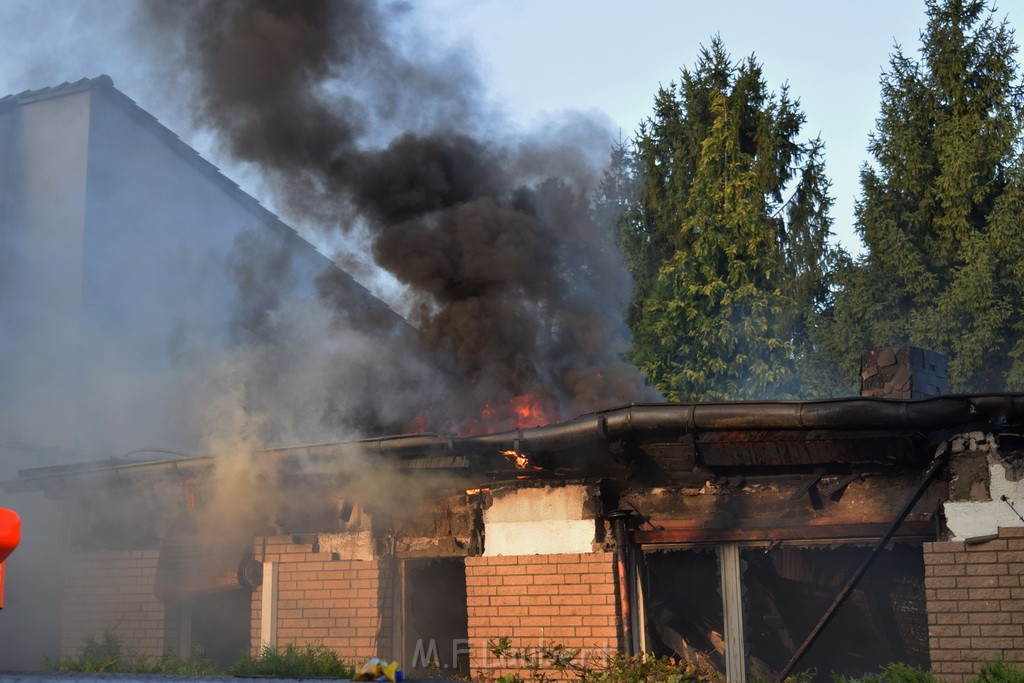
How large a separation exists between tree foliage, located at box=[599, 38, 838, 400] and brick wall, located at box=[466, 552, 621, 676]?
15.2 m

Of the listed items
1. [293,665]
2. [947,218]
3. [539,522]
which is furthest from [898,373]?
[947,218]

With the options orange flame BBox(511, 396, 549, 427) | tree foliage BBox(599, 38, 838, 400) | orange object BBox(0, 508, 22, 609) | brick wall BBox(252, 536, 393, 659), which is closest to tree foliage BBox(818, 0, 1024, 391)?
tree foliage BBox(599, 38, 838, 400)

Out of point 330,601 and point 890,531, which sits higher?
point 890,531

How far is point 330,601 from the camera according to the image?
9156 mm

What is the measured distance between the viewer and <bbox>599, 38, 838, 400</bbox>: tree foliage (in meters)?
23.1

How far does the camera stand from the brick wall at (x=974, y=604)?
6664mm

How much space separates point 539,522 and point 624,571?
2.64 feet

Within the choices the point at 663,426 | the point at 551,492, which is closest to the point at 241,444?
the point at 551,492

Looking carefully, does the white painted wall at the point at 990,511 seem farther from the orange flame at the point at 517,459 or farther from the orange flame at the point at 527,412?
the orange flame at the point at 527,412

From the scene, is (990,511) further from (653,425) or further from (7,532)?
(7,532)

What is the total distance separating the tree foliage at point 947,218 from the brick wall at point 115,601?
17300 mm

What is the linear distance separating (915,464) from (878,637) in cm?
212

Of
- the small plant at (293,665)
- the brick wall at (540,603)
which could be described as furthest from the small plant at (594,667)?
the small plant at (293,665)

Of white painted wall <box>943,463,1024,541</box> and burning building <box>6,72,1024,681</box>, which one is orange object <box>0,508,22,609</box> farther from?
white painted wall <box>943,463,1024,541</box>
